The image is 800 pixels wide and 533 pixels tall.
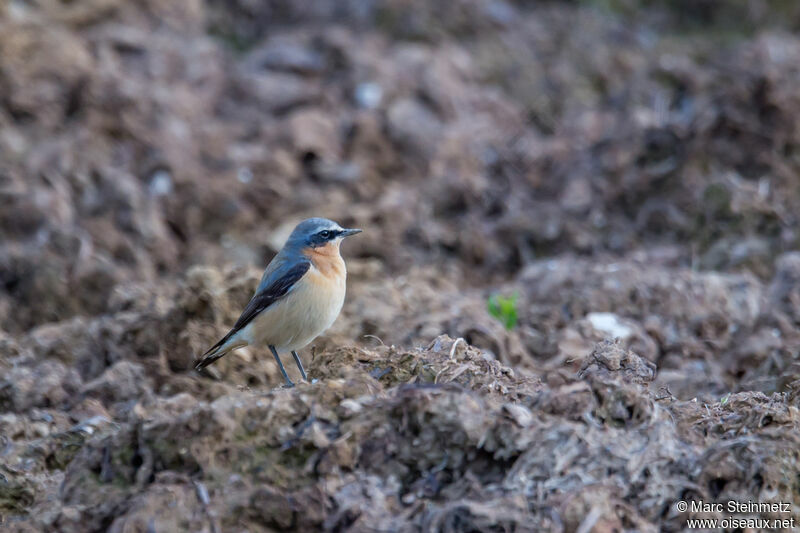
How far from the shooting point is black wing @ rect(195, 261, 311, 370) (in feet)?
20.5

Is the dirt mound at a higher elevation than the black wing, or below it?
higher

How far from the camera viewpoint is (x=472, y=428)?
4.05 metres

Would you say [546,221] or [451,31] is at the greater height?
[451,31]

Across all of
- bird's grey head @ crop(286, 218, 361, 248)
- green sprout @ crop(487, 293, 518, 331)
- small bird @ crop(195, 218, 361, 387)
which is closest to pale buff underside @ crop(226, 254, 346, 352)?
small bird @ crop(195, 218, 361, 387)

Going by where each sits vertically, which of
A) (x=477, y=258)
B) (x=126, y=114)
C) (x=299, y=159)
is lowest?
(x=477, y=258)

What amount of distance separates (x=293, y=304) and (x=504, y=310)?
6.63ft

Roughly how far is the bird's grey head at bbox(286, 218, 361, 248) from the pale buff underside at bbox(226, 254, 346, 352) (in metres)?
0.28

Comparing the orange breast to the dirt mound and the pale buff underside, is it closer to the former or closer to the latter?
the pale buff underside

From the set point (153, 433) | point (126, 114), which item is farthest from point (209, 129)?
point (153, 433)

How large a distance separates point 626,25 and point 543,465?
1190 cm

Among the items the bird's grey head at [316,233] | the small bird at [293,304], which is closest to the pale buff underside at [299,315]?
the small bird at [293,304]

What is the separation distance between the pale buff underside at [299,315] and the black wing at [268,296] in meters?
0.03

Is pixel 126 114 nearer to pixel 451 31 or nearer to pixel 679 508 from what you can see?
pixel 451 31

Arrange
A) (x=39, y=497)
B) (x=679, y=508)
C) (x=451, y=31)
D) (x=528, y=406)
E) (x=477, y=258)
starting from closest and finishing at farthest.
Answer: (x=679, y=508)
(x=528, y=406)
(x=39, y=497)
(x=477, y=258)
(x=451, y=31)
